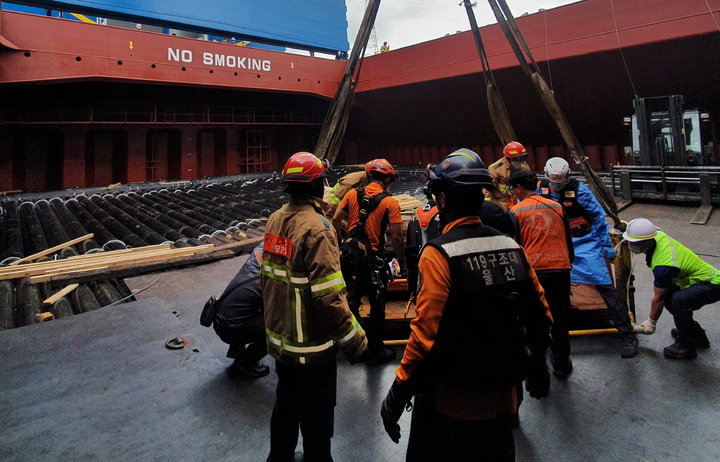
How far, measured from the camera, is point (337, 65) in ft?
56.1

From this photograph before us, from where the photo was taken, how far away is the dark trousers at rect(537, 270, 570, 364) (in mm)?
2631

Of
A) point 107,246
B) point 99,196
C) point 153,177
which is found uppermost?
point 153,177

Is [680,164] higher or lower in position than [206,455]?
higher

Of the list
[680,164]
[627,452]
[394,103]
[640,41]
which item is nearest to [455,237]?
[627,452]

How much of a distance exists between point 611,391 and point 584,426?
50 centimetres

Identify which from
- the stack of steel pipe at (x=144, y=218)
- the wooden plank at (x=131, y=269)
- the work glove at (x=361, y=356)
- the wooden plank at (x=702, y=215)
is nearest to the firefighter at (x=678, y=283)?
the work glove at (x=361, y=356)

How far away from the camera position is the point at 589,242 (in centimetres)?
329

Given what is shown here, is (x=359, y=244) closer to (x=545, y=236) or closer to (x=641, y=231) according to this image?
(x=545, y=236)

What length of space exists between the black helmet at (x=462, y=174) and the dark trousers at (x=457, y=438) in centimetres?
84

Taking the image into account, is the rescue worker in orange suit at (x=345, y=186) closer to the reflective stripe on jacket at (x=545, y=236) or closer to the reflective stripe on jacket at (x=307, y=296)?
the reflective stripe on jacket at (x=545, y=236)

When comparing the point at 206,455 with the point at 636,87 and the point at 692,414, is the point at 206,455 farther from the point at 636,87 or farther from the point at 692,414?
the point at 636,87

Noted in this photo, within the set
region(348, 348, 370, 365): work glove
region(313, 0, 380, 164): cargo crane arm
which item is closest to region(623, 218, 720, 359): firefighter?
region(348, 348, 370, 365): work glove

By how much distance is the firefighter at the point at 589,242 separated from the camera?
10.1ft

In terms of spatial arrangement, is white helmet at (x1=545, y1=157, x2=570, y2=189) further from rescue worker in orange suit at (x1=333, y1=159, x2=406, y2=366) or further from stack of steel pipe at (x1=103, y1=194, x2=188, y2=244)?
stack of steel pipe at (x1=103, y1=194, x2=188, y2=244)
